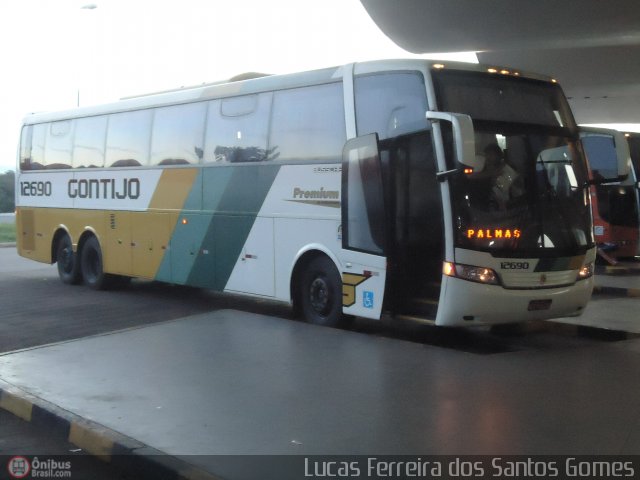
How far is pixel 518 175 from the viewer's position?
934 centimetres

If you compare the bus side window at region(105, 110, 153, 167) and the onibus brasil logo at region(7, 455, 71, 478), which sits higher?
the bus side window at region(105, 110, 153, 167)

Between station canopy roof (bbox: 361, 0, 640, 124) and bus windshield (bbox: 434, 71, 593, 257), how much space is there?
783 cm

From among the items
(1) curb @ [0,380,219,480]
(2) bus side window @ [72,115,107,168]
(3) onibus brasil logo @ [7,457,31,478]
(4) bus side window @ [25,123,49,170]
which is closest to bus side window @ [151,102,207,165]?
(2) bus side window @ [72,115,107,168]

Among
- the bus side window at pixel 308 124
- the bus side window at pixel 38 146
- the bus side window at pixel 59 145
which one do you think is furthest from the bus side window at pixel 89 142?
the bus side window at pixel 308 124

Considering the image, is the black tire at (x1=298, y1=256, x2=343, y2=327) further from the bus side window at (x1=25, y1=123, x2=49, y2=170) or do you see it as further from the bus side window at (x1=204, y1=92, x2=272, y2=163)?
the bus side window at (x1=25, y1=123, x2=49, y2=170)

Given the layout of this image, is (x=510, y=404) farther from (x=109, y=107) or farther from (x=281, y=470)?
(x=109, y=107)

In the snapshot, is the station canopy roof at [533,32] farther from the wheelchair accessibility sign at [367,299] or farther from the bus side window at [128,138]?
the wheelchair accessibility sign at [367,299]

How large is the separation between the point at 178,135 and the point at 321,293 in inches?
168

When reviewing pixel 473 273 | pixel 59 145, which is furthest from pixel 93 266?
pixel 473 273

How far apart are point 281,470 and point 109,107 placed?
11.4 meters

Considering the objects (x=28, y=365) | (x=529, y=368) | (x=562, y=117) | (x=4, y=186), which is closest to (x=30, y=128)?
(x=4, y=186)

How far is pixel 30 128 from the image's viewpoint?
17531 mm

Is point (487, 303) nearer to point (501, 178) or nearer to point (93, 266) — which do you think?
point (501, 178)

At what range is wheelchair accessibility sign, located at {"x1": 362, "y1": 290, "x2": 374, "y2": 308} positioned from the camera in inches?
391
